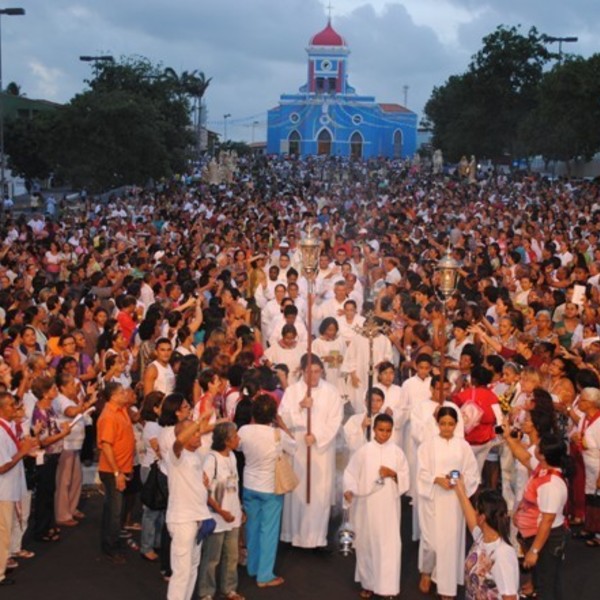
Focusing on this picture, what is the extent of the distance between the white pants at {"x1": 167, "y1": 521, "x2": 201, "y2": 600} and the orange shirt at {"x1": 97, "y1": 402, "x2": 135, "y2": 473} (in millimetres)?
1243

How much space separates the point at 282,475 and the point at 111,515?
58.7 inches

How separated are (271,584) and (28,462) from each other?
7.66 ft

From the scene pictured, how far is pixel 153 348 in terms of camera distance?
38.6ft

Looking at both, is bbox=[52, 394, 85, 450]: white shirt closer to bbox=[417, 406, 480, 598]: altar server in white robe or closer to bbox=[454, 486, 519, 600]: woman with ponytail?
bbox=[417, 406, 480, 598]: altar server in white robe

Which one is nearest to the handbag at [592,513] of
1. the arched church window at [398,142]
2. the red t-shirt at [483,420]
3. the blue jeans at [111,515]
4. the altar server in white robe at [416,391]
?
the red t-shirt at [483,420]

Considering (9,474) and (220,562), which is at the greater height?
(9,474)

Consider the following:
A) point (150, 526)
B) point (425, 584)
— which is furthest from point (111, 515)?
point (425, 584)

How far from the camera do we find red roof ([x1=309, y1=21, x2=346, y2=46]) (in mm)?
116812

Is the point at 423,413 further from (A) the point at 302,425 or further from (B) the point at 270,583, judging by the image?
(B) the point at 270,583

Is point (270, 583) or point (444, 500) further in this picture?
point (270, 583)

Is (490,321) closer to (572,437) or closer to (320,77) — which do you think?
(572,437)

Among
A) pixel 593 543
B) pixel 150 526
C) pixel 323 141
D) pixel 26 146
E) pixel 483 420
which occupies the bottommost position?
pixel 593 543

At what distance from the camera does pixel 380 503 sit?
8.38 meters

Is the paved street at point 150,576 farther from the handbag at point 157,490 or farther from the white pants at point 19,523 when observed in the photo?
the handbag at point 157,490
